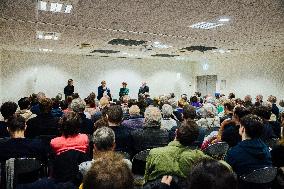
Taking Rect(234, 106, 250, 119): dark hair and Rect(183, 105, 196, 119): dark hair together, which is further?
Rect(183, 105, 196, 119): dark hair

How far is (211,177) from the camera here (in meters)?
1.21

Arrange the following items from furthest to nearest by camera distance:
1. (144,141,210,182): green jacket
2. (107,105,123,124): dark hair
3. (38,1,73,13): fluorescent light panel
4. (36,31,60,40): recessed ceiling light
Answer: (36,31,60,40): recessed ceiling light, (38,1,73,13): fluorescent light panel, (107,105,123,124): dark hair, (144,141,210,182): green jacket

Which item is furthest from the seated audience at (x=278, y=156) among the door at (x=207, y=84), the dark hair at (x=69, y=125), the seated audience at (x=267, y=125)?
the door at (x=207, y=84)

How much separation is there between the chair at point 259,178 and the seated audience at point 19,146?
2198mm

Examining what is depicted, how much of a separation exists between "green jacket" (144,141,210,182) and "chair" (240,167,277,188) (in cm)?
46

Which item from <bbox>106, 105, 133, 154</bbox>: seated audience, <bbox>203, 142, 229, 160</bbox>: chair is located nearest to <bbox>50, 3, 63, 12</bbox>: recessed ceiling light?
<bbox>106, 105, 133, 154</bbox>: seated audience

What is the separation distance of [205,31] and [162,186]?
7345 millimetres

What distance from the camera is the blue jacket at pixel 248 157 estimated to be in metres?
2.87

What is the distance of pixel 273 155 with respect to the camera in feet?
11.0

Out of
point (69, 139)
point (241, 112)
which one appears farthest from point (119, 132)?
point (241, 112)

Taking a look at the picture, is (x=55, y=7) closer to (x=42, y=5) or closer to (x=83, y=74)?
(x=42, y=5)

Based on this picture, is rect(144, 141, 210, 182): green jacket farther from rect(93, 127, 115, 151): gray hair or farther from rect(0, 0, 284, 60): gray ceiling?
rect(0, 0, 284, 60): gray ceiling

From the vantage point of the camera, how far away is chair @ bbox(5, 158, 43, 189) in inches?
109

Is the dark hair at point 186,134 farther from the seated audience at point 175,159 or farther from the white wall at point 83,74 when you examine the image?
the white wall at point 83,74
